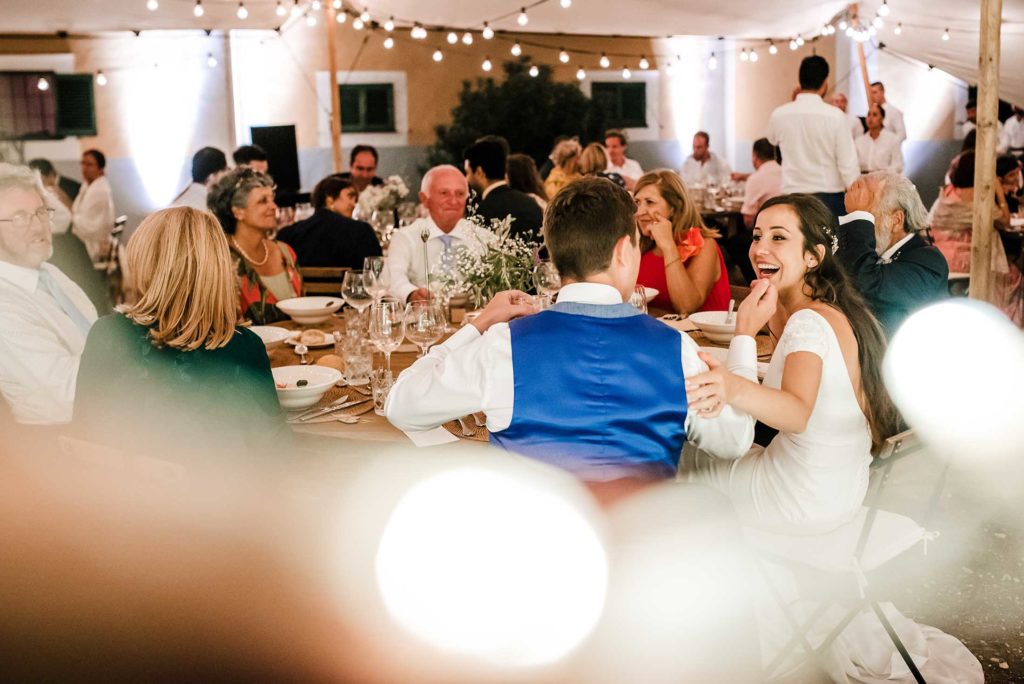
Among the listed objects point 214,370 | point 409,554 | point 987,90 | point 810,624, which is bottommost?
point 810,624

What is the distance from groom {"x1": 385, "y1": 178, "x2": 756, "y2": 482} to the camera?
1.90 metres

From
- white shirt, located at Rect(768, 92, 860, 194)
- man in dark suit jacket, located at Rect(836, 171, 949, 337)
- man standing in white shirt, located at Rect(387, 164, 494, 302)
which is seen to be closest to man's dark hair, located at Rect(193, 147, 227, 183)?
man standing in white shirt, located at Rect(387, 164, 494, 302)

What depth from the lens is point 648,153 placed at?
43.2 feet

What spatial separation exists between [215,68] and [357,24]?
2927mm

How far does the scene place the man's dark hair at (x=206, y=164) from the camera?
20.9ft

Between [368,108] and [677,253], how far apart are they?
27.4 feet

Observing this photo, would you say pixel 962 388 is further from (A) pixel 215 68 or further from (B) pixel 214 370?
(A) pixel 215 68

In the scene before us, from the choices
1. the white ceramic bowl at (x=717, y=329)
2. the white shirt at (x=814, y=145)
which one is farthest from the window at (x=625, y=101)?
the white ceramic bowl at (x=717, y=329)

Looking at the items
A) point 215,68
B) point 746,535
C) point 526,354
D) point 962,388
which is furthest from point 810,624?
point 215,68

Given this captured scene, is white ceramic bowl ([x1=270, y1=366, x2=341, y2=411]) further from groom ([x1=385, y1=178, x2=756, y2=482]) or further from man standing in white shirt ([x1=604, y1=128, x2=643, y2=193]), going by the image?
man standing in white shirt ([x1=604, y1=128, x2=643, y2=193])

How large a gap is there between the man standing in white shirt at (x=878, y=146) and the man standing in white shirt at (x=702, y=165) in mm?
1570

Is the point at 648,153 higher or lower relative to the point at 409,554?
higher

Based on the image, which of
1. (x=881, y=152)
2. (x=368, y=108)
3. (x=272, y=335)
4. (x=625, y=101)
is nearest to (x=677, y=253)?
(x=272, y=335)

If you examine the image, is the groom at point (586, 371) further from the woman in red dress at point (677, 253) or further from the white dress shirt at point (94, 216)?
the white dress shirt at point (94, 216)
